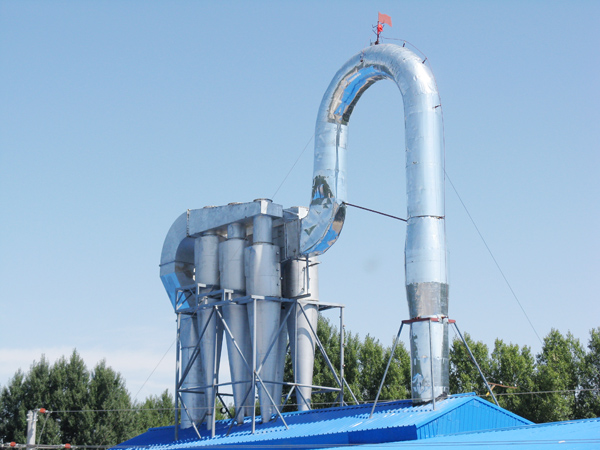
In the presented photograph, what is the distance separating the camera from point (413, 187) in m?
25.5

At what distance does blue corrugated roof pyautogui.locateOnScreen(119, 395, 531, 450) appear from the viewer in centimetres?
2150

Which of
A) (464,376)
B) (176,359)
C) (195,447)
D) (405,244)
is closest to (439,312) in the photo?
(405,244)

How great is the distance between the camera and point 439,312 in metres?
24.1

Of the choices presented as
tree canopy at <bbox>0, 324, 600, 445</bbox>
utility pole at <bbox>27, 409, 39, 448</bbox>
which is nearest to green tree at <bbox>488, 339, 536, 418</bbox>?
tree canopy at <bbox>0, 324, 600, 445</bbox>

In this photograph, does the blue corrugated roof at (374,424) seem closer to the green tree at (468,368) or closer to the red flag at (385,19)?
the red flag at (385,19)

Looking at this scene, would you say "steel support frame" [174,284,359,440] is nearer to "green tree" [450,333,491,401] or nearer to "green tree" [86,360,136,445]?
"green tree" [450,333,491,401]

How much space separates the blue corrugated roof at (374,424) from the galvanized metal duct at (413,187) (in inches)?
39.3

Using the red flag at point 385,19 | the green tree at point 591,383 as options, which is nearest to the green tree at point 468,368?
the green tree at point 591,383

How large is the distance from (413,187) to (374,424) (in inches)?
301

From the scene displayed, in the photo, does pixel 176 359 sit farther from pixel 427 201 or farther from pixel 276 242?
pixel 427 201

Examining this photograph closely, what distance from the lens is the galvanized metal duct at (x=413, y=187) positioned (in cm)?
2380

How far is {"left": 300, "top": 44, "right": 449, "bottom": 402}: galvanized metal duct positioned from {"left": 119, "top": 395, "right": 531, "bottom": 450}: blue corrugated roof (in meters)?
1.00

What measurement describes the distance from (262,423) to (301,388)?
2285 mm

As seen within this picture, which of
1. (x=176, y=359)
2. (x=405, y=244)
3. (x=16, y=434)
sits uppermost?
(x=405, y=244)
